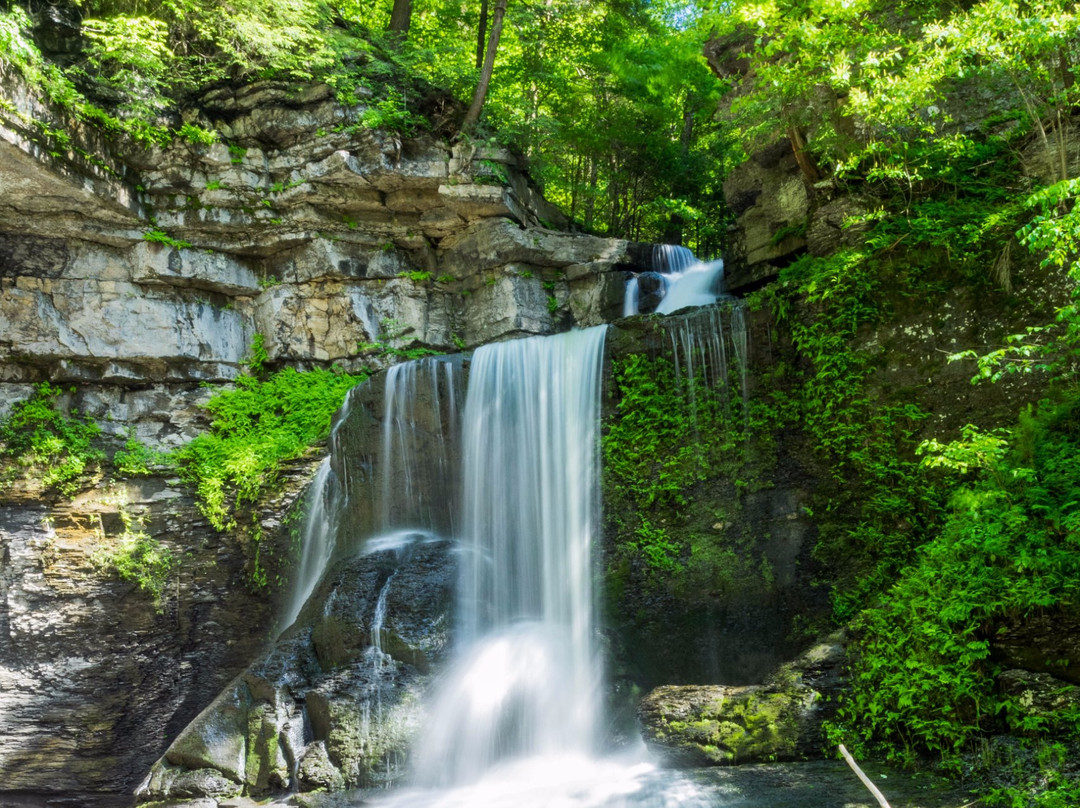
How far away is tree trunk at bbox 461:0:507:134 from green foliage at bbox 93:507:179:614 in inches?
339

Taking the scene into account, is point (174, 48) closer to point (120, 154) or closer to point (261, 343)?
point (120, 154)

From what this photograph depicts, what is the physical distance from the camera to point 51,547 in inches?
484

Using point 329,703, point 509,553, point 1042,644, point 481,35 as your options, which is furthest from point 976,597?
point 481,35

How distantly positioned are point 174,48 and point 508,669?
12314mm

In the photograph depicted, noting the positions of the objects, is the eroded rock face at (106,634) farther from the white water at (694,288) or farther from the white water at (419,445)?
the white water at (694,288)

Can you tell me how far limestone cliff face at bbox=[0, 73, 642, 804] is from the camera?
38.5 ft

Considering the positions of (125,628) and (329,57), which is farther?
(329,57)

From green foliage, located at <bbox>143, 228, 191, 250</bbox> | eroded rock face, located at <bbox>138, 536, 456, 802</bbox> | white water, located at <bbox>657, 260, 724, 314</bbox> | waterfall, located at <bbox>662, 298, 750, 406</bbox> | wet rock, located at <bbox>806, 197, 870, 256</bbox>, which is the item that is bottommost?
eroded rock face, located at <bbox>138, 536, 456, 802</bbox>

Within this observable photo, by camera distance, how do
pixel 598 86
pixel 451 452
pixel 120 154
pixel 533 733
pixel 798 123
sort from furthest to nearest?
pixel 598 86 → pixel 120 154 → pixel 451 452 → pixel 798 123 → pixel 533 733

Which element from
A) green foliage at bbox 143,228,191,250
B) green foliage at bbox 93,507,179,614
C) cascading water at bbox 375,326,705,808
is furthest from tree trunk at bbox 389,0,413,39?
green foliage at bbox 93,507,179,614

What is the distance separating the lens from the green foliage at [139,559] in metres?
12.4

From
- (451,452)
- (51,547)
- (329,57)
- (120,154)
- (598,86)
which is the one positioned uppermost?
(598,86)

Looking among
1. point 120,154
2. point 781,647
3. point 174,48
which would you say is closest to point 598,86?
point 174,48

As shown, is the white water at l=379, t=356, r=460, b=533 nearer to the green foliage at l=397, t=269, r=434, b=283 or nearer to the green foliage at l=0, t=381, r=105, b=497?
the green foliage at l=397, t=269, r=434, b=283
